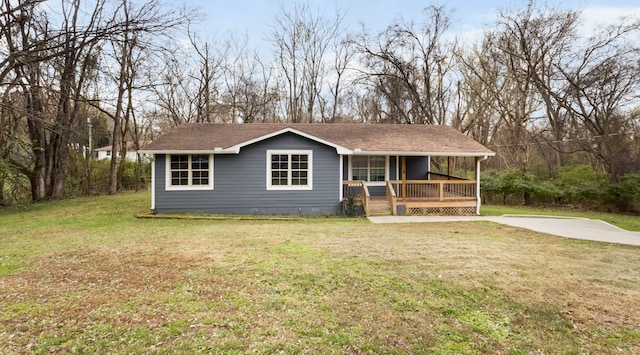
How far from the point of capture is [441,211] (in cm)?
1323

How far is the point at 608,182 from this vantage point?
1577cm

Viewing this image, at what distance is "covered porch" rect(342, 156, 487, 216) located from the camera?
12.8 metres

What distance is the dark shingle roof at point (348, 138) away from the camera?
12.7m

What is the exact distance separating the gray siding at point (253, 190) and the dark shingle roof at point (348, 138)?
1.56ft

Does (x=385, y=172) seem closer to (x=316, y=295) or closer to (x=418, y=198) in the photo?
(x=418, y=198)

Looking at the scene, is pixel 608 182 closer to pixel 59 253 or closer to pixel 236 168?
pixel 236 168

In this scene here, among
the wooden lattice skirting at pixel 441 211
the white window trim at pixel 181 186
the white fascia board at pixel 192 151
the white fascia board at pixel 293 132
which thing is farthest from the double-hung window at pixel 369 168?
the white window trim at pixel 181 186

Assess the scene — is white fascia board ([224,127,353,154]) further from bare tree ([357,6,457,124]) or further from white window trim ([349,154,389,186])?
bare tree ([357,6,457,124])

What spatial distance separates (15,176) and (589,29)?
2945cm

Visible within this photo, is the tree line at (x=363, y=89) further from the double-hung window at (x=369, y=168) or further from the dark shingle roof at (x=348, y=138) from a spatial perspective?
the double-hung window at (x=369, y=168)

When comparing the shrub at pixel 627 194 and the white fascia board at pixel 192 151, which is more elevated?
the white fascia board at pixel 192 151

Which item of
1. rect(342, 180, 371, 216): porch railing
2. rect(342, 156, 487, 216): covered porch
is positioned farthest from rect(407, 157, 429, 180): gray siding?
rect(342, 180, 371, 216): porch railing

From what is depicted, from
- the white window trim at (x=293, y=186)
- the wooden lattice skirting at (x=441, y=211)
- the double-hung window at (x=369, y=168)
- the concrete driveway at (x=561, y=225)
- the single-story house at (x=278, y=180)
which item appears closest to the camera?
the concrete driveway at (x=561, y=225)

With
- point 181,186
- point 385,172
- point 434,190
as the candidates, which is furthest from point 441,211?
point 181,186
